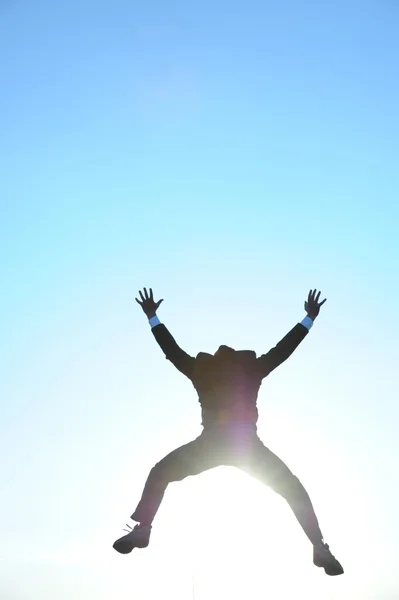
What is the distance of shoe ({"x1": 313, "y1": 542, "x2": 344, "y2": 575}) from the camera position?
35.4 feet

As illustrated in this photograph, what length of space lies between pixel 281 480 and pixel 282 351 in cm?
212

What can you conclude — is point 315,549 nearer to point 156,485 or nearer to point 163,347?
point 156,485

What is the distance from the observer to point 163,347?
12.5 m

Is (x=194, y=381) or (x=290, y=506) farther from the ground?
(x=194, y=381)

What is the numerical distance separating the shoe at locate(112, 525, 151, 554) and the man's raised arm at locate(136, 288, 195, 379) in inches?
101

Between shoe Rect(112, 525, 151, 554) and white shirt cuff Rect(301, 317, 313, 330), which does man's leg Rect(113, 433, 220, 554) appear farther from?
white shirt cuff Rect(301, 317, 313, 330)

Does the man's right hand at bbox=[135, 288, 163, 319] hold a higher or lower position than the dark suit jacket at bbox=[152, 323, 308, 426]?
higher

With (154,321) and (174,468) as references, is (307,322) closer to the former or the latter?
(154,321)

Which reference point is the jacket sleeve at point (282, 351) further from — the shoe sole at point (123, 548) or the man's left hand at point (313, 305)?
the shoe sole at point (123, 548)

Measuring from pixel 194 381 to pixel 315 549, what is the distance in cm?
324

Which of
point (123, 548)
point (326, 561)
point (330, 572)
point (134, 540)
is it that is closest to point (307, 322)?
point (326, 561)

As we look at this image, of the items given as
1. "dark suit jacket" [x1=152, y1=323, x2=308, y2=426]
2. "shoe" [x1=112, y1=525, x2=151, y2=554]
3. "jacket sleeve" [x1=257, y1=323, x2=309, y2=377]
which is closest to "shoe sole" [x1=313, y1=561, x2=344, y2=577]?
"dark suit jacket" [x1=152, y1=323, x2=308, y2=426]

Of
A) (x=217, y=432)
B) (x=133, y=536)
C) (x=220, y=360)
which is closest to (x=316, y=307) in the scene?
(x=220, y=360)

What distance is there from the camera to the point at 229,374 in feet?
38.9
